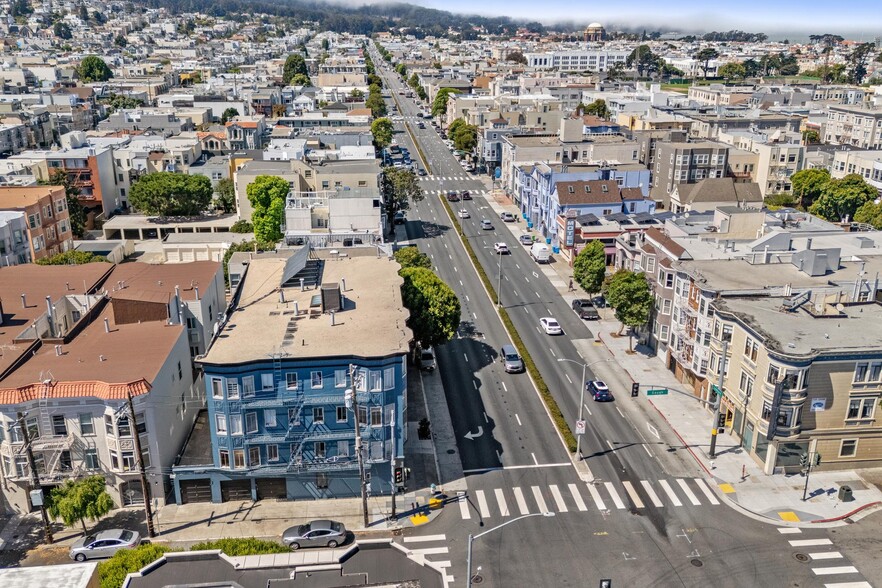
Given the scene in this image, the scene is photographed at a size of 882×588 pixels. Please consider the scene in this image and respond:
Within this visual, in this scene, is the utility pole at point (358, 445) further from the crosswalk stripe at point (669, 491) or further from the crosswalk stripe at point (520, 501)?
the crosswalk stripe at point (669, 491)

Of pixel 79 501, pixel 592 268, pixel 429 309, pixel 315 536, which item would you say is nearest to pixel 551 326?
pixel 592 268

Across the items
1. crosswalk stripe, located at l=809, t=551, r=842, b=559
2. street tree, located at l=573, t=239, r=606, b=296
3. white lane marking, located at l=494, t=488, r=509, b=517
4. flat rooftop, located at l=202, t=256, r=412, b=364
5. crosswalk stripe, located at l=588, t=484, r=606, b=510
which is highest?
flat rooftop, located at l=202, t=256, r=412, b=364

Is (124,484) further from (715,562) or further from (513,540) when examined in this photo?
(715,562)

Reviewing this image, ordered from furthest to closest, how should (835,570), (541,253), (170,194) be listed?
1. (170,194)
2. (541,253)
3. (835,570)

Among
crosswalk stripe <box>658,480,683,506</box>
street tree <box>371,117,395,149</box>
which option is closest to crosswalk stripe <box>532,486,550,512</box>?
crosswalk stripe <box>658,480,683,506</box>

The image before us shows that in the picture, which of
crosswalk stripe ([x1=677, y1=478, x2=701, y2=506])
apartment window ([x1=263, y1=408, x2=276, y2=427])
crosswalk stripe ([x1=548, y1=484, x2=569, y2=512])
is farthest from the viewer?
crosswalk stripe ([x1=677, y1=478, x2=701, y2=506])

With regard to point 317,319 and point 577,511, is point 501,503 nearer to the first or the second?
point 577,511

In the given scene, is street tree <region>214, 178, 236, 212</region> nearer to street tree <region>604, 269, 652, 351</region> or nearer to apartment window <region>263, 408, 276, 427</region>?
street tree <region>604, 269, 652, 351</region>
